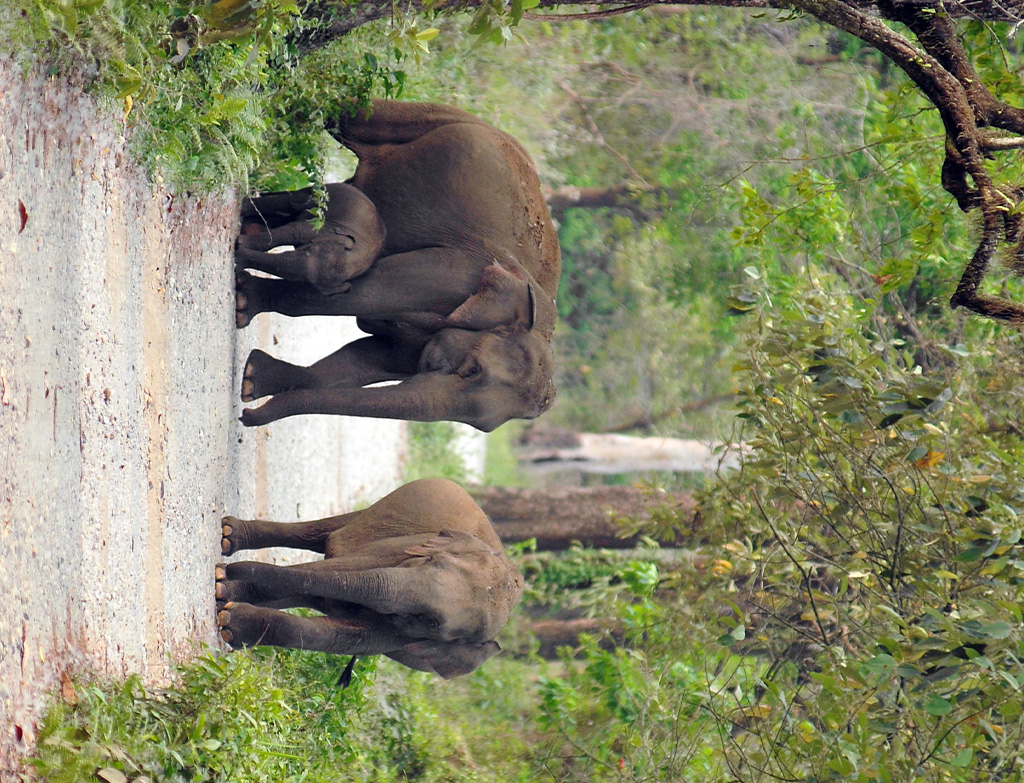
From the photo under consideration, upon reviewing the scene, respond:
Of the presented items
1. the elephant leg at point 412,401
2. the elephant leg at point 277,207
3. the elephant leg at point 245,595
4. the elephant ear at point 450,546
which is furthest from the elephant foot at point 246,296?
the elephant ear at point 450,546

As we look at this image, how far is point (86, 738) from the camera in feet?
13.4

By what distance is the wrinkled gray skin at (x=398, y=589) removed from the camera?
5426 mm

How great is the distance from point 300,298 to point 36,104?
2352 millimetres

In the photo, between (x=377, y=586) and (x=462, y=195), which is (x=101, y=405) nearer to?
(x=377, y=586)

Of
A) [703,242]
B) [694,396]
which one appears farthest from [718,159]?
[694,396]

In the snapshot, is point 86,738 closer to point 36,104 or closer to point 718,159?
point 36,104

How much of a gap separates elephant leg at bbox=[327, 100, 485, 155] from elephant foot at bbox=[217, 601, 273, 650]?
2.66 m

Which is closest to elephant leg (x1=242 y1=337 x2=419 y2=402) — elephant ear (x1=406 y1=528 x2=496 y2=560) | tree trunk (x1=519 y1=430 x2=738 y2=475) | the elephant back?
the elephant back

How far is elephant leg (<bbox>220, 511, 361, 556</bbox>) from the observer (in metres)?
6.43

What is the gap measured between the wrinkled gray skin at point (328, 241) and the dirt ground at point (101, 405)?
0.40 m

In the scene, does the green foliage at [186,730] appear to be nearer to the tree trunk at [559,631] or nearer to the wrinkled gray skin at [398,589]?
the wrinkled gray skin at [398,589]

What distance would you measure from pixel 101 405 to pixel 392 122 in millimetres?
2487

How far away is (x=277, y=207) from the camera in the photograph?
6.45 meters

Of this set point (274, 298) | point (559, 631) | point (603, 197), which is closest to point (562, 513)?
point (559, 631)
